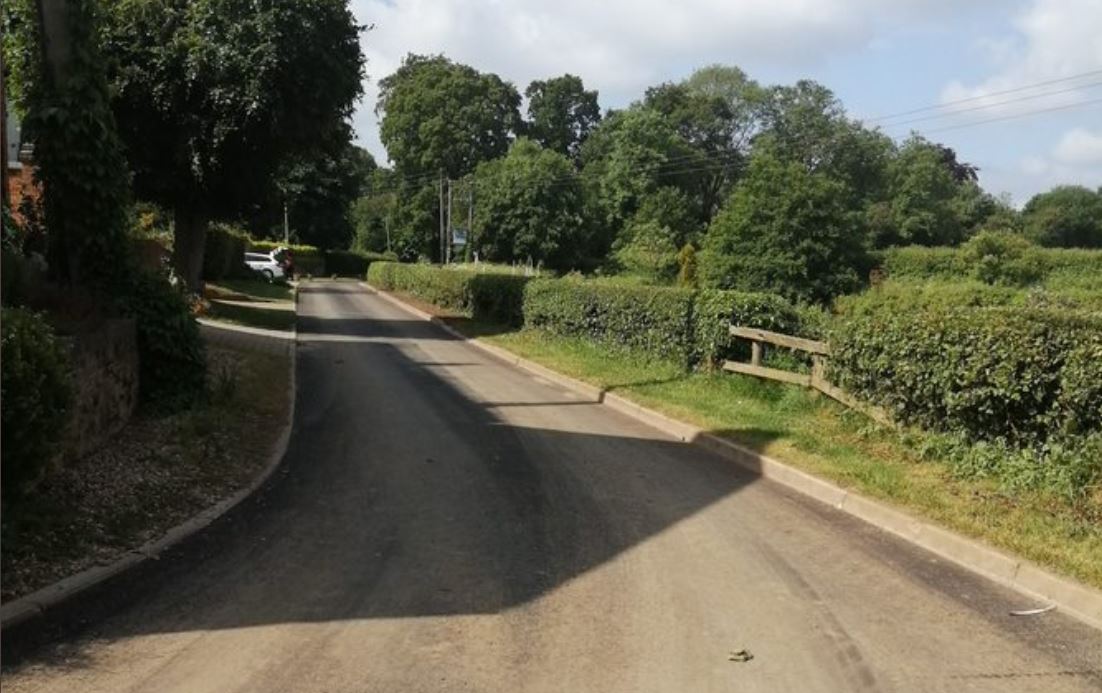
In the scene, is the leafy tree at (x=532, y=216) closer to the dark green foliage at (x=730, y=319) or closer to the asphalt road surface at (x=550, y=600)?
the dark green foliage at (x=730, y=319)

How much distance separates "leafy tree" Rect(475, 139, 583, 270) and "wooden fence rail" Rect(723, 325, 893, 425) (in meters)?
54.7

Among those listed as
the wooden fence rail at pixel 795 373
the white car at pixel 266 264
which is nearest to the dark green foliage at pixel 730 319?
the wooden fence rail at pixel 795 373

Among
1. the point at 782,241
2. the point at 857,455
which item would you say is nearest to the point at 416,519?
the point at 857,455

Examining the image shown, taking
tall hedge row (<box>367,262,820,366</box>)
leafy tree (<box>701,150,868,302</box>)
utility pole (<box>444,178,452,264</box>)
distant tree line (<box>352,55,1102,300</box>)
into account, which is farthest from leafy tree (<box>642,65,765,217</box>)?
tall hedge row (<box>367,262,820,366</box>)

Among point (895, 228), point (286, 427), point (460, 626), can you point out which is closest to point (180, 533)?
point (460, 626)

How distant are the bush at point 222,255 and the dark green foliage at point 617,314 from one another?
55.7 feet

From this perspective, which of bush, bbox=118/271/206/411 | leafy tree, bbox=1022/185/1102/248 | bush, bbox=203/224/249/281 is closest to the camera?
bush, bbox=118/271/206/411

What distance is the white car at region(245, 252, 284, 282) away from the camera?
54188 mm

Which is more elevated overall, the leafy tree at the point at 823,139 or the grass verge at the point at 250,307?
the leafy tree at the point at 823,139

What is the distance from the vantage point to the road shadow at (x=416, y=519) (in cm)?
583

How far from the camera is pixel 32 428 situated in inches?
232

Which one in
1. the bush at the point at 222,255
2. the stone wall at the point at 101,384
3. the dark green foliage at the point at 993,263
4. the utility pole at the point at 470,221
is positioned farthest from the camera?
the utility pole at the point at 470,221

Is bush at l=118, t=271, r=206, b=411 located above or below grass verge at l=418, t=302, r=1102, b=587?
above

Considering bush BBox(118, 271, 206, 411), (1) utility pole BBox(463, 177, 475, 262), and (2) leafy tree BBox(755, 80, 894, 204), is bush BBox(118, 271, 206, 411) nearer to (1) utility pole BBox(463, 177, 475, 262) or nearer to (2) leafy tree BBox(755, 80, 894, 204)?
(1) utility pole BBox(463, 177, 475, 262)
